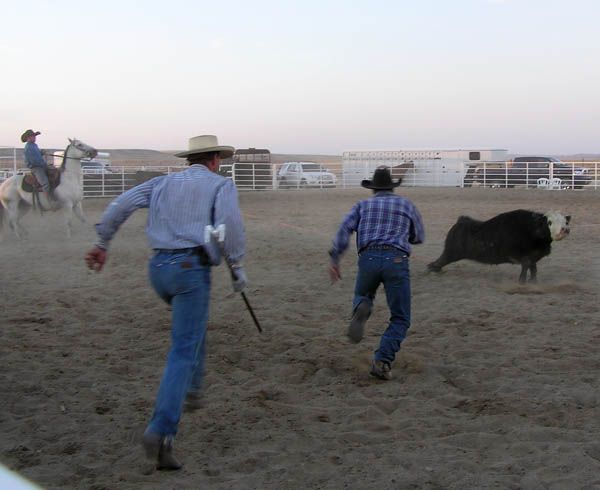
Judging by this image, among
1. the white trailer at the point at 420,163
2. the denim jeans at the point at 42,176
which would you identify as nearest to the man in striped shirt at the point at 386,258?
the denim jeans at the point at 42,176

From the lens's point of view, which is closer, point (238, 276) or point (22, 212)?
point (238, 276)

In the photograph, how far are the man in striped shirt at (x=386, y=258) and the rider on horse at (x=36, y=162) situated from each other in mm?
10494

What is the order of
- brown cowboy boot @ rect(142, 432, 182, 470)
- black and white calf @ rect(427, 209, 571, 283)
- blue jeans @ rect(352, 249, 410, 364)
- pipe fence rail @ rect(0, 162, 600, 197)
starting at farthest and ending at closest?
pipe fence rail @ rect(0, 162, 600, 197) → black and white calf @ rect(427, 209, 571, 283) → blue jeans @ rect(352, 249, 410, 364) → brown cowboy boot @ rect(142, 432, 182, 470)

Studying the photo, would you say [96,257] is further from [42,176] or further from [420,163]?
[420,163]

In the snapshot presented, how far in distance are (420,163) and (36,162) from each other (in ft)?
78.8

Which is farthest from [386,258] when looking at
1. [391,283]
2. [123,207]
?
[123,207]

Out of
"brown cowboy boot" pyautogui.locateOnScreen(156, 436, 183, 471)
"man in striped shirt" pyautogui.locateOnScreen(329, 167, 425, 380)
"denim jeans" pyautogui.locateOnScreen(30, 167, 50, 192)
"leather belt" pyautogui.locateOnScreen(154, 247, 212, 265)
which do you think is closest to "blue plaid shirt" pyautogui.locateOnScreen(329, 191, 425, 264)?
"man in striped shirt" pyautogui.locateOnScreen(329, 167, 425, 380)

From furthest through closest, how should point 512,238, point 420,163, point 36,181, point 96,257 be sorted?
point 420,163 → point 36,181 → point 512,238 → point 96,257

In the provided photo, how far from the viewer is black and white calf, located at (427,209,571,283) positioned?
28.9 feet

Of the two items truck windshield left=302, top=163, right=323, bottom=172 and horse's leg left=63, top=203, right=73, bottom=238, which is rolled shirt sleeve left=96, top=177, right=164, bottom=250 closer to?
horse's leg left=63, top=203, right=73, bottom=238

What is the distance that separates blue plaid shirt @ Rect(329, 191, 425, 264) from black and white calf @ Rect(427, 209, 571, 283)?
4.02 metres

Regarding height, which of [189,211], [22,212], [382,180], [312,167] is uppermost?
[312,167]

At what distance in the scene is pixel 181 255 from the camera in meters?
3.71

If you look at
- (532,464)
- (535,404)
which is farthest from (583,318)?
(532,464)
